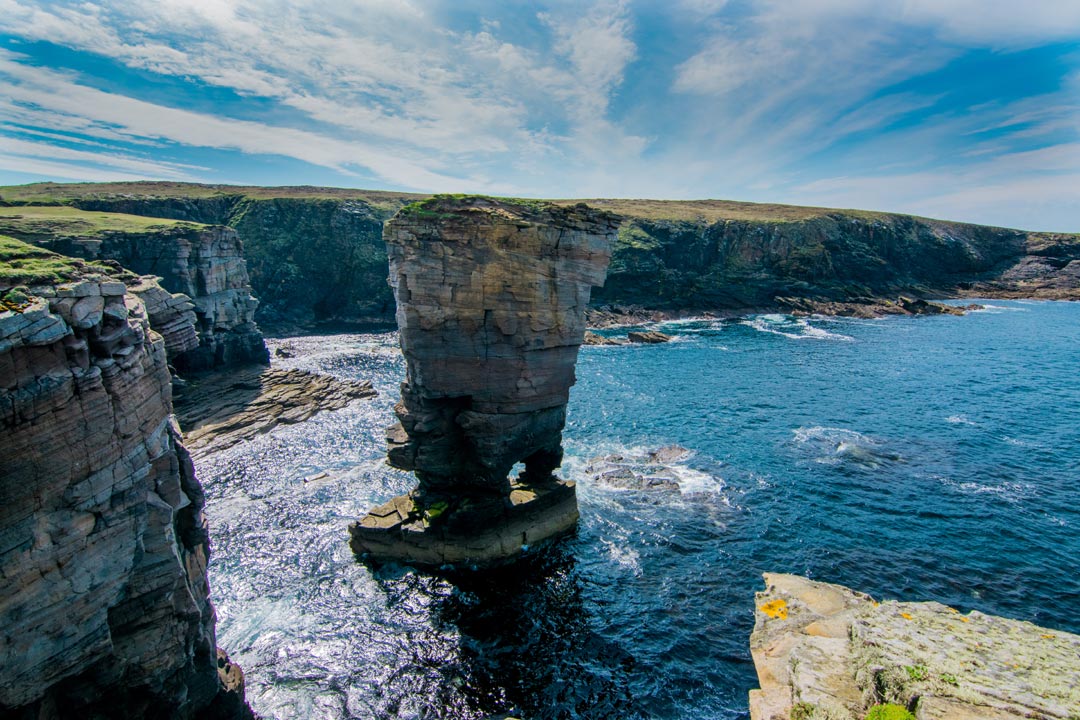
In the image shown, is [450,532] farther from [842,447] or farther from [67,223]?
[67,223]

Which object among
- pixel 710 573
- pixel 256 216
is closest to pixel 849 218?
pixel 710 573

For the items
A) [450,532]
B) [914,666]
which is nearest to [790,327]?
[450,532]

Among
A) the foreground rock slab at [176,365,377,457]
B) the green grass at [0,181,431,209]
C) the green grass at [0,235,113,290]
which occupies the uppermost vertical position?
the green grass at [0,181,431,209]

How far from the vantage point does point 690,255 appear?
444 ft

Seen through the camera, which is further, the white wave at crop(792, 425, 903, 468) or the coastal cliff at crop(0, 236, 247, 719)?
the white wave at crop(792, 425, 903, 468)

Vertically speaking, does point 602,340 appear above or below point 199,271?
below

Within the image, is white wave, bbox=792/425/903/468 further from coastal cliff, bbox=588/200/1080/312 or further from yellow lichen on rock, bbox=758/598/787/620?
coastal cliff, bbox=588/200/1080/312

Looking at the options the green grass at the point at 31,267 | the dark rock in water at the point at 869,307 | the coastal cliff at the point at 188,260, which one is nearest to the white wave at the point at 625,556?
the green grass at the point at 31,267

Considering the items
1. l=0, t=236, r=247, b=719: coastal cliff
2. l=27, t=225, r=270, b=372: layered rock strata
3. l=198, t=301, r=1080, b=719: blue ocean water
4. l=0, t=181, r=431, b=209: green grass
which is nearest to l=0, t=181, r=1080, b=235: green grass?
l=0, t=181, r=431, b=209: green grass

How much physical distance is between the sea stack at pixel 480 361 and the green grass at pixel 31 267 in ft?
53.0

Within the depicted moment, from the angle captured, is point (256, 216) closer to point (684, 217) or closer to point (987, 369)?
point (684, 217)

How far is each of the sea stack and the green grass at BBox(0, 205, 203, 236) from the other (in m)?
64.7

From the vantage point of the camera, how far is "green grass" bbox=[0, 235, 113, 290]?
1195 cm

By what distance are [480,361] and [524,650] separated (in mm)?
15565
